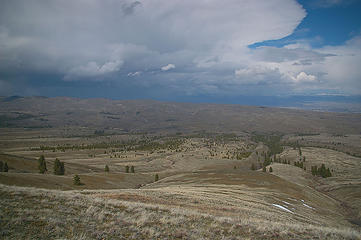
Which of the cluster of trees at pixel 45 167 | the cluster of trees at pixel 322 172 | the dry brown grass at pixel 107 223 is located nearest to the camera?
the dry brown grass at pixel 107 223

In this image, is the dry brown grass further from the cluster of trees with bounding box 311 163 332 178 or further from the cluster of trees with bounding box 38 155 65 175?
the cluster of trees with bounding box 311 163 332 178

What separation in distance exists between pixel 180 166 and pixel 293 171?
2621 inches

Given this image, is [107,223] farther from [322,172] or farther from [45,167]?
[322,172]

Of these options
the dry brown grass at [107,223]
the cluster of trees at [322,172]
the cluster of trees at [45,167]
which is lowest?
the cluster of trees at [322,172]

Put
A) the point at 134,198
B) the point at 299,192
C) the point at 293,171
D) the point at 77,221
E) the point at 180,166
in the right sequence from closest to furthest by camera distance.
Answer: the point at 77,221 → the point at 134,198 → the point at 299,192 → the point at 293,171 → the point at 180,166

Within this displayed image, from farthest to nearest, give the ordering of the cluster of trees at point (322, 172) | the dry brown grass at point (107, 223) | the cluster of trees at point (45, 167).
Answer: the cluster of trees at point (322, 172) → the cluster of trees at point (45, 167) → the dry brown grass at point (107, 223)

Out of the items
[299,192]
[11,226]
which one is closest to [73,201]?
[11,226]

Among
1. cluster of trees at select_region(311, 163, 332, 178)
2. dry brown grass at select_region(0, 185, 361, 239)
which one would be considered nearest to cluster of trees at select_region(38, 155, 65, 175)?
dry brown grass at select_region(0, 185, 361, 239)

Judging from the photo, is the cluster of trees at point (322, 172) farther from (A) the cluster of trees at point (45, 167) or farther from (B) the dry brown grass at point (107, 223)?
(B) the dry brown grass at point (107, 223)

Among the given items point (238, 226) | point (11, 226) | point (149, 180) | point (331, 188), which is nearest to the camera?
point (11, 226)

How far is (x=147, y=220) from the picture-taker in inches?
575

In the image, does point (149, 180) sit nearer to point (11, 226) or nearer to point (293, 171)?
point (293, 171)

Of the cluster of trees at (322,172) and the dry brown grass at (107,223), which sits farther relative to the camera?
the cluster of trees at (322,172)

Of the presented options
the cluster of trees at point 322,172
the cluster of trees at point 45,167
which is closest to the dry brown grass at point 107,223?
the cluster of trees at point 45,167
